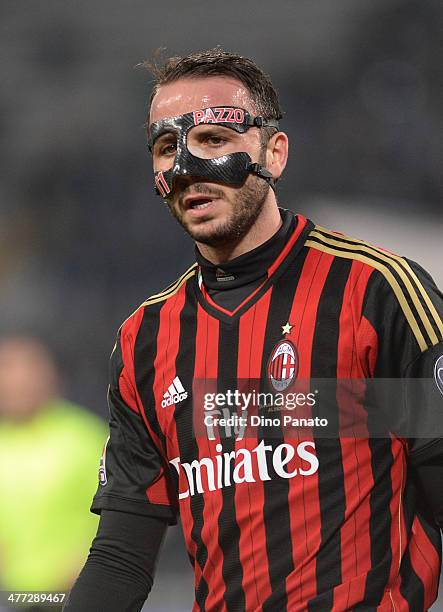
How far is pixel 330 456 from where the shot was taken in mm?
1380

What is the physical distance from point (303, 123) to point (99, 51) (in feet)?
2.10

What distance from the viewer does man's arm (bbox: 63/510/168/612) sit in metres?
1.51

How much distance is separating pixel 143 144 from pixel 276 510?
58.2 inches

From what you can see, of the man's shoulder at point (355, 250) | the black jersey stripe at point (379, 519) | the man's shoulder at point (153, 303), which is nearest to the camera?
the black jersey stripe at point (379, 519)

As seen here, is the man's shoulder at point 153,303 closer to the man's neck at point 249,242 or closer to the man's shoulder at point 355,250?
the man's neck at point 249,242

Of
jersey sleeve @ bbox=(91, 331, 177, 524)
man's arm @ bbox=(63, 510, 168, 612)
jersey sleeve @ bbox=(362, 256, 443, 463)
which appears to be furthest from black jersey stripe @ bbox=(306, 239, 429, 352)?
man's arm @ bbox=(63, 510, 168, 612)

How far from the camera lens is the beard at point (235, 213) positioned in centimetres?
150

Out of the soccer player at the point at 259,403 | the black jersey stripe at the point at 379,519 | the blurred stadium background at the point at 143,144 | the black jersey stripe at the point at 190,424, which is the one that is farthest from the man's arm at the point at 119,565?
the blurred stadium background at the point at 143,144

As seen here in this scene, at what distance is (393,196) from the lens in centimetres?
244

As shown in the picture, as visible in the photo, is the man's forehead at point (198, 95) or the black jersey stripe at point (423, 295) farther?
the man's forehead at point (198, 95)

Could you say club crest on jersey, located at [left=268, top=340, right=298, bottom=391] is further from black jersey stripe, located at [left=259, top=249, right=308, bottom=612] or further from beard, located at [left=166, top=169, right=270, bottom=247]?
beard, located at [left=166, top=169, right=270, bottom=247]

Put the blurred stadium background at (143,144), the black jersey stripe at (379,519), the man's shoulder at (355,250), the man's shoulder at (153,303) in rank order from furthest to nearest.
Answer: the blurred stadium background at (143,144) → the man's shoulder at (153,303) → the man's shoulder at (355,250) → the black jersey stripe at (379,519)

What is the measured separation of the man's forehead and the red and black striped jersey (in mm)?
234

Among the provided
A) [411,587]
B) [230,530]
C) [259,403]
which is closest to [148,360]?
[259,403]
